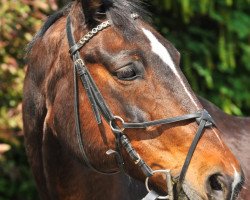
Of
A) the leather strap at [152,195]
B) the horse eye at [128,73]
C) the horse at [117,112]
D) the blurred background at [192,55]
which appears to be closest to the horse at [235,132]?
the horse at [117,112]

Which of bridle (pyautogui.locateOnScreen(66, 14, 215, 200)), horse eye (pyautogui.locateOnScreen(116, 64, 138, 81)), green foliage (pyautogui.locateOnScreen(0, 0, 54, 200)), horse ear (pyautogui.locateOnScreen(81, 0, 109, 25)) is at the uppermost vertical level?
horse ear (pyautogui.locateOnScreen(81, 0, 109, 25))

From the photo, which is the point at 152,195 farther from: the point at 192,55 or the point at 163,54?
the point at 192,55

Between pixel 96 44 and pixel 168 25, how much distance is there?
284cm

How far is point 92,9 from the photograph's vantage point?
8.45 ft

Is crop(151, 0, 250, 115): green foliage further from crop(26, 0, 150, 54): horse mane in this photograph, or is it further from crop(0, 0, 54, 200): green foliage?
crop(26, 0, 150, 54): horse mane

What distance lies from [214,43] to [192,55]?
0.27 m

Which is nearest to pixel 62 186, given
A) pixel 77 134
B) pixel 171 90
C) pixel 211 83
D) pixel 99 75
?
pixel 77 134

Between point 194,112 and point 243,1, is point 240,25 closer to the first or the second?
point 243,1

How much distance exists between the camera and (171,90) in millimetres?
2365

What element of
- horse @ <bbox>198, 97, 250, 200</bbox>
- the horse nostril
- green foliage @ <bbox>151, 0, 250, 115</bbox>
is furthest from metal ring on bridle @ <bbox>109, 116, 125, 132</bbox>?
green foliage @ <bbox>151, 0, 250, 115</bbox>

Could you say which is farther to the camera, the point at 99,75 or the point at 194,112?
the point at 99,75

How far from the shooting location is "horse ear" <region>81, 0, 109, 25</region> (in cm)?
256

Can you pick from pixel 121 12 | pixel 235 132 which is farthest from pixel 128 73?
pixel 235 132

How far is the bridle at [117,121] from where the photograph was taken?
7.59ft
